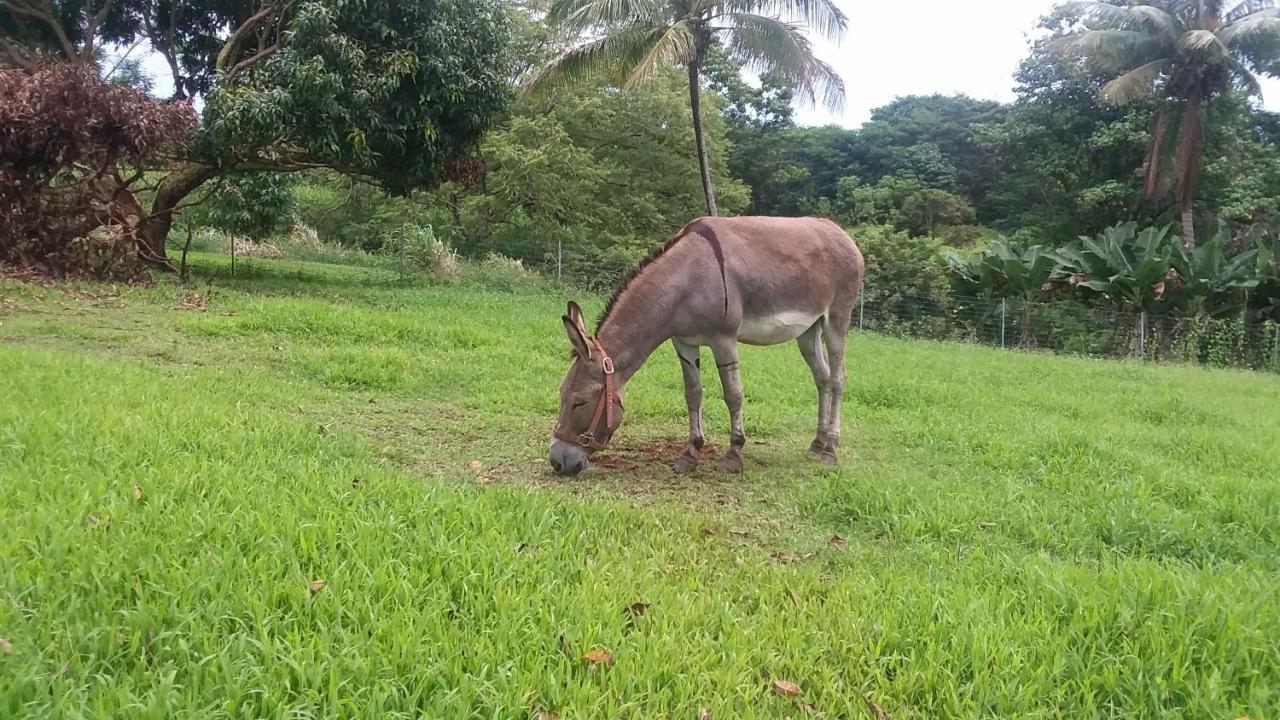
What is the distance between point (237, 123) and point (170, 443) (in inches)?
386

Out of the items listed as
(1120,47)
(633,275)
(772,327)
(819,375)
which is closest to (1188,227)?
(1120,47)

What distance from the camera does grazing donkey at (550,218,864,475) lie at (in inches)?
203

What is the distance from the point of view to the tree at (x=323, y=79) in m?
12.8

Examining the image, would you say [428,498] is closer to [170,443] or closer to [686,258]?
[170,443]

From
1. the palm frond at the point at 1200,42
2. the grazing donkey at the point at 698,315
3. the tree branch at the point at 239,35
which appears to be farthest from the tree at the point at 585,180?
the grazing donkey at the point at 698,315

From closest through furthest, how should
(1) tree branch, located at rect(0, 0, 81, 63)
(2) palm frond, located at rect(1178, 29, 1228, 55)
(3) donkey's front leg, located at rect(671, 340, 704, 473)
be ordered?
(3) donkey's front leg, located at rect(671, 340, 704, 473) → (1) tree branch, located at rect(0, 0, 81, 63) → (2) palm frond, located at rect(1178, 29, 1228, 55)

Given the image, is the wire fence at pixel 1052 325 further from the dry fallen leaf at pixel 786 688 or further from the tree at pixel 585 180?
the dry fallen leaf at pixel 786 688

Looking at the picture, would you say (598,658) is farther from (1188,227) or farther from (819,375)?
(1188,227)

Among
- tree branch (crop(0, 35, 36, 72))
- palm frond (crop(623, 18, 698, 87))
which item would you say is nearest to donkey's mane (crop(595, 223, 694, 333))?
palm frond (crop(623, 18, 698, 87))

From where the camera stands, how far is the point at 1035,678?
2568mm

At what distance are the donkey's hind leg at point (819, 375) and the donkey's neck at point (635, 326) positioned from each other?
152 cm

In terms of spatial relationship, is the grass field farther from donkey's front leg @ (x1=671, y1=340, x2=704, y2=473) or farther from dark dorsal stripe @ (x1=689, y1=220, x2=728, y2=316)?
dark dorsal stripe @ (x1=689, y1=220, x2=728, y2=316)

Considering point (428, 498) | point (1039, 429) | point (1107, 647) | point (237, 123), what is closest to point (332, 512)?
point (428, 498)

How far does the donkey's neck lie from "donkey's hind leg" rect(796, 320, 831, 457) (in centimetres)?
152
